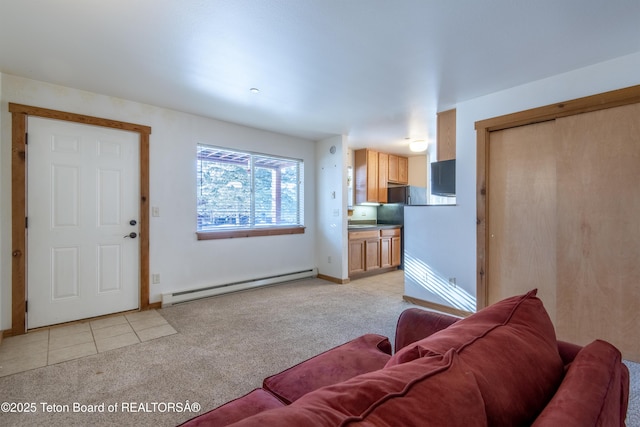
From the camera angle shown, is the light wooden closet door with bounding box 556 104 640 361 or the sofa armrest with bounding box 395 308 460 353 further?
the light wooden closet door with bounding box 556 104 640 361

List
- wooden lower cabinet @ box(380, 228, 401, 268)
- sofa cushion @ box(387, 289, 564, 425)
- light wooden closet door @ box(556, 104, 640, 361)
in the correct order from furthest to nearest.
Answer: wooden lower cabinet @ box(380, 228, 401, 268) < light wooden closet door @ box(556, 104, 640, 361) < sofa cushion @ box(387, 289, 564, 425)

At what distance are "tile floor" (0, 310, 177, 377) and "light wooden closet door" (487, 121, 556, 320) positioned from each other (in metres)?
3.31

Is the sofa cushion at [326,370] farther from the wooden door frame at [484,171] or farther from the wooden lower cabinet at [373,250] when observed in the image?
the wooden lower cabinet at [373,250]

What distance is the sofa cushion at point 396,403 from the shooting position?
484 mm

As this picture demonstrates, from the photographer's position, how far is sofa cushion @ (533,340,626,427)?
58 cm

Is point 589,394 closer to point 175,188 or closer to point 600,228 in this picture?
point 600,228

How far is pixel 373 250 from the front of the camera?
5.35m

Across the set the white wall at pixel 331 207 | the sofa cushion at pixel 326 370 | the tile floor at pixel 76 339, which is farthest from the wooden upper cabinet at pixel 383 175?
the sofa cushion at pixel 326 370

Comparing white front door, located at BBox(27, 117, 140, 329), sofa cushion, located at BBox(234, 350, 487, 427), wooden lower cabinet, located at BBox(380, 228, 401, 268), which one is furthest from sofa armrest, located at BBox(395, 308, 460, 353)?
wooden lower cabinet, located at BBox(380, 228, 401, 268)

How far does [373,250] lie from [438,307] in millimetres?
1917

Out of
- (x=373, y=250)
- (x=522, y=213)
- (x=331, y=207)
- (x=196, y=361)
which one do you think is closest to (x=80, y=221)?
(x=196, y=361)

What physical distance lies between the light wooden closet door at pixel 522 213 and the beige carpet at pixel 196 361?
0.92 m

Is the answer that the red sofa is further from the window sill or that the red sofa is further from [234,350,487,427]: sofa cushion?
the window sill

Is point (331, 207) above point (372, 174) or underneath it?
underneath
